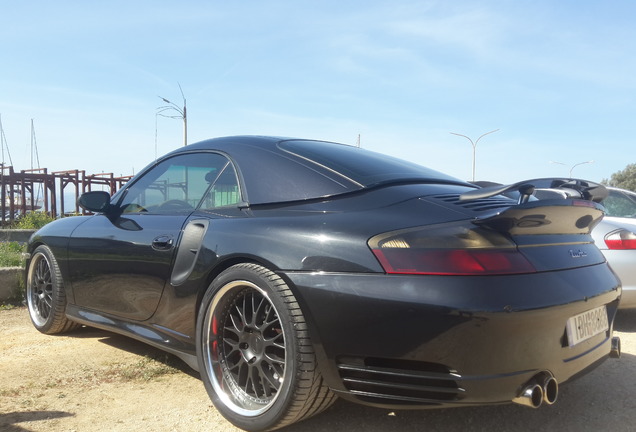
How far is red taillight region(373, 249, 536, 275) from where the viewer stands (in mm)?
1979

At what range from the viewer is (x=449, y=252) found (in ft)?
6.61

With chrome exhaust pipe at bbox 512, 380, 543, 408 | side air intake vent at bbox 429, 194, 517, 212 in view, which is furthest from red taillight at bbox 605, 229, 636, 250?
chrome exhaust pipe at bbox 512, 380, 543, 408

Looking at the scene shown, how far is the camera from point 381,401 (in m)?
2.06

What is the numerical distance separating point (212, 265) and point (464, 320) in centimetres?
122

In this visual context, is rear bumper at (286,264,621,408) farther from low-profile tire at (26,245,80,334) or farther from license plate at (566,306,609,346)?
low-profile tire at (26,245,80,334)

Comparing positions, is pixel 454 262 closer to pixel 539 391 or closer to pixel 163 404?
pixel 539 391

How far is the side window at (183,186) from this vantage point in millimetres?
2961

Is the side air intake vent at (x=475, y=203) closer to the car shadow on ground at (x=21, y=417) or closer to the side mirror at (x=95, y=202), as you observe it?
the car shadow on ground at (x=21, y=417)

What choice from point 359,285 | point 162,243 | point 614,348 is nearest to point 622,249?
point 614,348

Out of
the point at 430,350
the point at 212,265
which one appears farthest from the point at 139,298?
the point at 430,350

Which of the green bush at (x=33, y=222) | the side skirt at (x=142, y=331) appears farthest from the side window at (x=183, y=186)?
the green bush at (x=33, y=222)

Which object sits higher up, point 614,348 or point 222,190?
point 222,190

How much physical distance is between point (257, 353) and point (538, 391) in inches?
45.7

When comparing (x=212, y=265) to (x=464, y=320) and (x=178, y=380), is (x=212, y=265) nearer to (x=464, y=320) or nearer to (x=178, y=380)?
(x=178, y=380)
